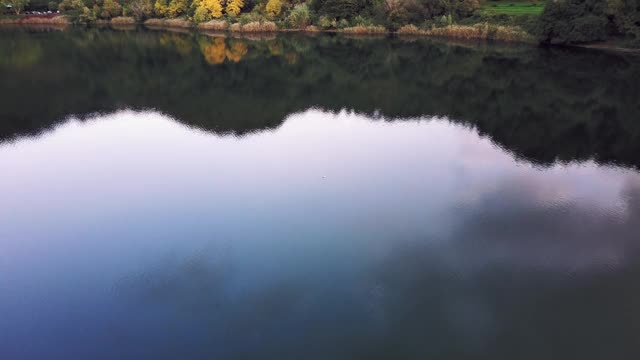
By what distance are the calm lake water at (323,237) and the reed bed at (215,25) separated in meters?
41.4

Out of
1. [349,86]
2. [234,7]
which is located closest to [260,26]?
[234,7]

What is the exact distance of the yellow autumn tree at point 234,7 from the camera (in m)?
82.4

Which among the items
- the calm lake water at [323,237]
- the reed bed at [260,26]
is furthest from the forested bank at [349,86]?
the reed bed at [260,26]

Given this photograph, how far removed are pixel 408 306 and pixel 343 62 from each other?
143 feet

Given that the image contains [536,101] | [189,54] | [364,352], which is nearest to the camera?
[364,352]

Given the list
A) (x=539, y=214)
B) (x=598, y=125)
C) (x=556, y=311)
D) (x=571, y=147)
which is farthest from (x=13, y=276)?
(x=598, y=125)

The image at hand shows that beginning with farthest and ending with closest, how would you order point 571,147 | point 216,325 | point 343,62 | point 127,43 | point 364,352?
point 127,43, point 343,62, point 571,147, point 216,325, point 364,352

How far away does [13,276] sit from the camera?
Result: 1897 centimetres

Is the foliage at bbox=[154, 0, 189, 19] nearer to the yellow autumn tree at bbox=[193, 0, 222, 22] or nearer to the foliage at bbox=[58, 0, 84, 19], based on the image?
the yellow autumn tree at bbox=[193, 0, 222, 22]

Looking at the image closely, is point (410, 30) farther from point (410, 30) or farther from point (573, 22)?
point (573, 22)

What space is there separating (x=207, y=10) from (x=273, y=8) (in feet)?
36.9

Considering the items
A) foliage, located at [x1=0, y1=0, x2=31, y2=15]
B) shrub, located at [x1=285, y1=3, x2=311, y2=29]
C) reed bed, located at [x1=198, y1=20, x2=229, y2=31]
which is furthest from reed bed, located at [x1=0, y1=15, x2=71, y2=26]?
shrub, located at [x1=285, y1=3, x2=311, y2=29]

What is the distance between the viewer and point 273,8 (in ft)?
265

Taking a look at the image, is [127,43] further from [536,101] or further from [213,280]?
[213,280]
